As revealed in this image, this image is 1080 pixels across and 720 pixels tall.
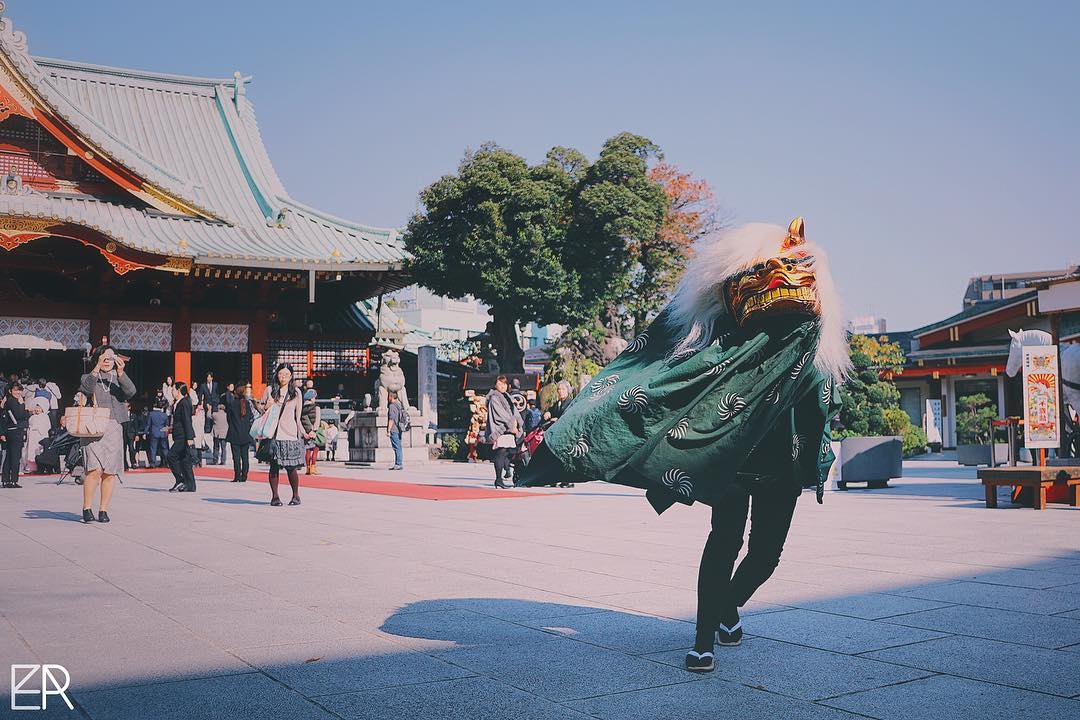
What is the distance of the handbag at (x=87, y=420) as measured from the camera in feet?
30.3

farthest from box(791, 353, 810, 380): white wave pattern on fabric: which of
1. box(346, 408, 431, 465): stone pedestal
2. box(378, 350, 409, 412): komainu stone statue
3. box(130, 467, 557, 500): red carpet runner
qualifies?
box(346, 408, 431, 465): stone pedestal

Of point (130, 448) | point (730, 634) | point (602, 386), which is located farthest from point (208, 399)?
point (730, 634)

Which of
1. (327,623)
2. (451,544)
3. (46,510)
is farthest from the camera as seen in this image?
(46,510)

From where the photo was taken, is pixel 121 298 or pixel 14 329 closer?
pixel 14 329

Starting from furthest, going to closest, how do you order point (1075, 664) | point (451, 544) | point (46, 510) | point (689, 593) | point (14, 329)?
point (14, 329), point (46, 510), point (451, 544), point (689, 593), point (1075, 664)

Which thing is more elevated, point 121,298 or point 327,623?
point 121,298

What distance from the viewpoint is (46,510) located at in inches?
455

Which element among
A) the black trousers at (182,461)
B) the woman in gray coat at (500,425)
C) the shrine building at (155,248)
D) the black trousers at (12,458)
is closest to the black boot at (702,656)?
the woman in gray coat at (500,425)

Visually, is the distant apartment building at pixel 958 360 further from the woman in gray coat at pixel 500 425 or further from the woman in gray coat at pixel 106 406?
the woman in gray coat at pixel 106 406

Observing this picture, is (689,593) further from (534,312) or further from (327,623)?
(534,312)

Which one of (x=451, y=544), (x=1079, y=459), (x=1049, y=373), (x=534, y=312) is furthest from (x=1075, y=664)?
(x=534, y=312)

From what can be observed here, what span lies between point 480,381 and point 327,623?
2195 cm

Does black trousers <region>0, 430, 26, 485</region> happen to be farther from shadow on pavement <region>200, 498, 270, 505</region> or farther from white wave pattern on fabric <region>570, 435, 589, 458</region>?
white wave pattern on fabric <region>570, 435, 589, 458</region>

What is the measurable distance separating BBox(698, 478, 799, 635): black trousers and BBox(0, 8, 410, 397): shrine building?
→ 19.4 m
